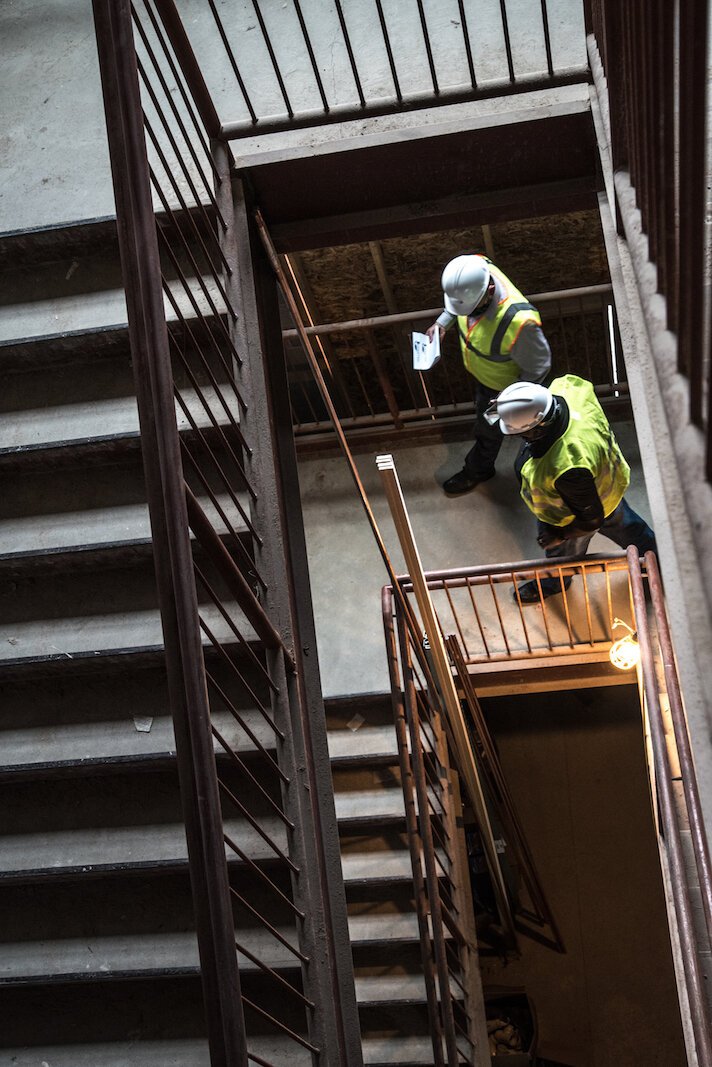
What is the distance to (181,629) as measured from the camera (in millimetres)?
2938

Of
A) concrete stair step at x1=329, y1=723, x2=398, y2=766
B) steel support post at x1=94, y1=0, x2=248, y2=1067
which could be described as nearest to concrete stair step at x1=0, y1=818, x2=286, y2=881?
steel support post at x1=94, y1=0, x2=248, y2=1067

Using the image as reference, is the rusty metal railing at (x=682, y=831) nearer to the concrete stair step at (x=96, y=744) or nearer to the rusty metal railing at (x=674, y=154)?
the concrete stair step at (x=96, y=744)

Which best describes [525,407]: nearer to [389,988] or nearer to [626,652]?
[626,652]

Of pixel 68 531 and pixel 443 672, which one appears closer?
pixel 68 531

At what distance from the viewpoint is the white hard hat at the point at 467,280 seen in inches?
263

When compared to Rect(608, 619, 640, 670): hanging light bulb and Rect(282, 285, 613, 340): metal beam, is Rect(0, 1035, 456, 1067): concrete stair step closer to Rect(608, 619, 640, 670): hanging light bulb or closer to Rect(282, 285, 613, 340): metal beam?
Rect(608, 619, 640, 670): hanging light bulb

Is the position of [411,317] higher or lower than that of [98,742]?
higher

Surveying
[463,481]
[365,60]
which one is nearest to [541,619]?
[463,481]

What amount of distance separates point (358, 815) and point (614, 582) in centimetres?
285

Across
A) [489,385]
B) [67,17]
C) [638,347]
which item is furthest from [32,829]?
[489,385]

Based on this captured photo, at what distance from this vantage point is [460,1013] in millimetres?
7129

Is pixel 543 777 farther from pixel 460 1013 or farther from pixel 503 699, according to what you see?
pixel 460 1013

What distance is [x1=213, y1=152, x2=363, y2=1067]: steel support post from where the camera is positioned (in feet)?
12.8

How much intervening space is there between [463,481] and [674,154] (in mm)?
6720
